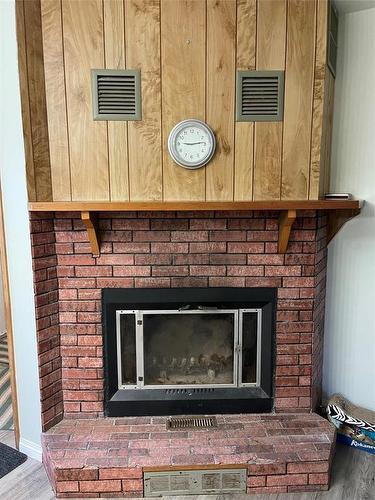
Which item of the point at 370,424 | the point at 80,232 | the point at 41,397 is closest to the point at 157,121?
the point at 80,232

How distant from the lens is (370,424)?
2047 millimetres

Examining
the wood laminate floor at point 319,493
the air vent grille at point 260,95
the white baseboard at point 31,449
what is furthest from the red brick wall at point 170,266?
the air vent grille at point 260,95

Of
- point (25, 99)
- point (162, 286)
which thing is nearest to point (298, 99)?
point (162, 286)

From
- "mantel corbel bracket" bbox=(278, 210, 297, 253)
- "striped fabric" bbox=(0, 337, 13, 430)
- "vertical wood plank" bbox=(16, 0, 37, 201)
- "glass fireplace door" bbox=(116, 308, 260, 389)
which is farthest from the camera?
"striped fabric" bbox=(0, 337, 13, 430)

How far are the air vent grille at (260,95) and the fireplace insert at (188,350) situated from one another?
856 mm

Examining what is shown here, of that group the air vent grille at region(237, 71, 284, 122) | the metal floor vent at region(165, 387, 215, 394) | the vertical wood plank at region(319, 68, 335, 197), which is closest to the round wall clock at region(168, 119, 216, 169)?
the air vent grille at region(237, 71, 284, 122)

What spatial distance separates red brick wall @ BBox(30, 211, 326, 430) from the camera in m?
1.92

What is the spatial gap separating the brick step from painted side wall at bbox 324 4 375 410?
46 centimetres

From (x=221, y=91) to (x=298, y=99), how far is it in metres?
0.36

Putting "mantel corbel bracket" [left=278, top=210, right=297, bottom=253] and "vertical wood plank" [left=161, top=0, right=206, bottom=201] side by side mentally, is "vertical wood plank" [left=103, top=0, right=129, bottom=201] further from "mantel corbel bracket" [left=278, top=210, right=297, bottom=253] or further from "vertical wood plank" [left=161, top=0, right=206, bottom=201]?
"mantel corbel bracket" [left=278, top=210, right=297, bottom=253]

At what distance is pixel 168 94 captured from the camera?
69.2 inches

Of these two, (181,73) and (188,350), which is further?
(188,350)

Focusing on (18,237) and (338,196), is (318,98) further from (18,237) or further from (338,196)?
(18,237)

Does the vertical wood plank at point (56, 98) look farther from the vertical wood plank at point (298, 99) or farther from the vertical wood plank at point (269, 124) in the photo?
the vertical wood plank at point (298, 99)
